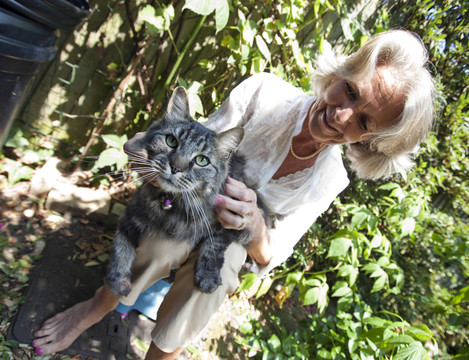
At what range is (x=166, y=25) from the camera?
78.3 inches

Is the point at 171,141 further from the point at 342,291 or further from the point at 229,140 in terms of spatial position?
the point at 342,291

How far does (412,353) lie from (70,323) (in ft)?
5.76

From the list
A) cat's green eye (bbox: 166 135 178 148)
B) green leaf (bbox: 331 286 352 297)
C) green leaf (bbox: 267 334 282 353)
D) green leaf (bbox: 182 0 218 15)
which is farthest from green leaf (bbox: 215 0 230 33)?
green leaf (bbox: 267 334 282 353)

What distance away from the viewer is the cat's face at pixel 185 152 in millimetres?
1343

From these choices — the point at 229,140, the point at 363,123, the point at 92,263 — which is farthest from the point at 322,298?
the point at 92,263

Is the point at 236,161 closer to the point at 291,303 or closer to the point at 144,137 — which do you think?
the point at 144,137

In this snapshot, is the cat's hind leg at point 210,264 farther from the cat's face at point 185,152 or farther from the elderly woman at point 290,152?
the cat's face at point 185,152

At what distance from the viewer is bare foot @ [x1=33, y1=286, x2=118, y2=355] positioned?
60.1 inches

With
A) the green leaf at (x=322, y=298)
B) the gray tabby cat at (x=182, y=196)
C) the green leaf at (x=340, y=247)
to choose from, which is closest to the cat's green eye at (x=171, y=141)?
the gray tabby cat at (x=182, y=196)

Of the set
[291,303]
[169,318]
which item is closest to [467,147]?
[291,303]

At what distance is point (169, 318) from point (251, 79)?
1424mm

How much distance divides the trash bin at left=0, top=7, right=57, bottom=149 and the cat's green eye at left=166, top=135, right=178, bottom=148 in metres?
0.77

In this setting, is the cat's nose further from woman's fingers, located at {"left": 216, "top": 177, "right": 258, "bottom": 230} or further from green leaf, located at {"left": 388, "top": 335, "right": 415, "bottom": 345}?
green leaf, located at {"left": 388, "top": 335, "right": 415, "bottom": 345}

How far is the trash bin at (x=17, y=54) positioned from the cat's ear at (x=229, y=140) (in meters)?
1.00
